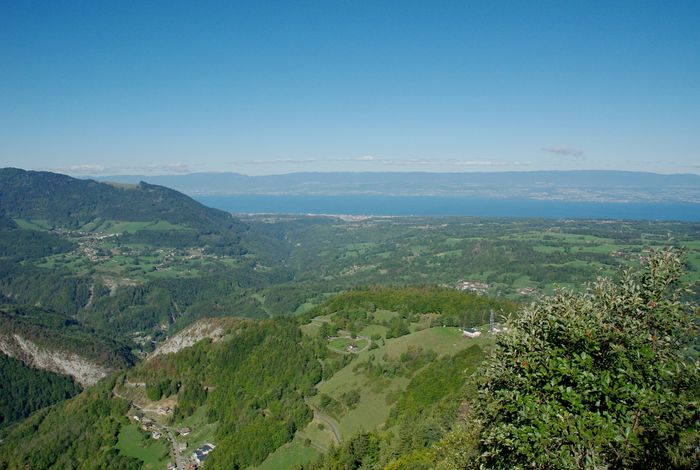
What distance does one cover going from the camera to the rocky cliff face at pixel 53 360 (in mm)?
111125

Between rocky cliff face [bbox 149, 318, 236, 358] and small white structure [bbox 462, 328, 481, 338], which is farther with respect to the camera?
rocky cliff face [bbox 149, 318, 236, 358]

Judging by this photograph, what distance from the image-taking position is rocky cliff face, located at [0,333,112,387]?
365 feet

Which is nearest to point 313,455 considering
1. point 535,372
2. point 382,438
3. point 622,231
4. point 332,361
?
point 382,438

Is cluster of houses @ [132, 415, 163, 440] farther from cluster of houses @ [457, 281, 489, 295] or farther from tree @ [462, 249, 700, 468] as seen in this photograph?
cluster of houses @ [457, 281, 489, 295]

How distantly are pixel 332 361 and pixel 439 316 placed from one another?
73.2 feet

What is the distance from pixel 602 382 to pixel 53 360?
135107mm

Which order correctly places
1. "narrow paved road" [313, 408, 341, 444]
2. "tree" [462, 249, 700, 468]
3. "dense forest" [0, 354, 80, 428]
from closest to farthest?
"tree" [462, 249, 700, 468] → "narrow paved road" [313, 408, 341, 444] → "dense forest" [0, 354, 80, 428]

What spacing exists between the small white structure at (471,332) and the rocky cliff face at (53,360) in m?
92.0

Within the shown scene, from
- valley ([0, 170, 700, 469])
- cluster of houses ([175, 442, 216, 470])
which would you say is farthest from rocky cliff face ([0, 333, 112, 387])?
cluster of houses ([175, 442, 216, 470])

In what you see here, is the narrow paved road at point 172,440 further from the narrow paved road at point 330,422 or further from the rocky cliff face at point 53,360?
the rocky cliff face at point 53,360

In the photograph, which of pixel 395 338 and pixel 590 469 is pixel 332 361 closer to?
pixel 395 338

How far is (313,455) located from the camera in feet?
179

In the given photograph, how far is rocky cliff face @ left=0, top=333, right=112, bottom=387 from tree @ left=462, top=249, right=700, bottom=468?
123m

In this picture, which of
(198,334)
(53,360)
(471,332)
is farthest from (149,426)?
(53,360)
